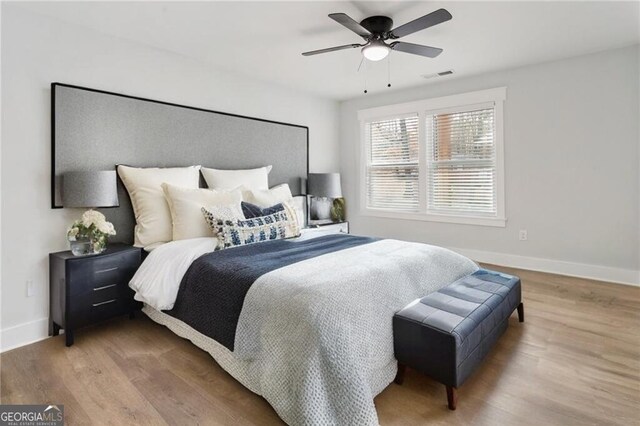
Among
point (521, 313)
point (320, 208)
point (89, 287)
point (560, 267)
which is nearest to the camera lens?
point (89, 287)

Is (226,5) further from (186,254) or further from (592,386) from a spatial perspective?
(592,386)

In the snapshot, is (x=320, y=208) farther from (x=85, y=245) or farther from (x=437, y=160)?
(x=85, y=245)

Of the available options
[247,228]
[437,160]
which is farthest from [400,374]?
[437,160]

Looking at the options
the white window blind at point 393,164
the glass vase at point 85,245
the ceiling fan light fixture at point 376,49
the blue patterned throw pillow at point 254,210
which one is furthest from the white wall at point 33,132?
the white window blind at point 393,164

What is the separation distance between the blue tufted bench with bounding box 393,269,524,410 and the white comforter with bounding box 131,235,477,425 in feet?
0.26

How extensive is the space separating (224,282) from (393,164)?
12.5ft

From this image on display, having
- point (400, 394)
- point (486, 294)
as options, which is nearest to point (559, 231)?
point (486, 294)

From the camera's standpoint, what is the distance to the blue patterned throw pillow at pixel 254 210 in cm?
303

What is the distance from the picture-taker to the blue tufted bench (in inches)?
67.2

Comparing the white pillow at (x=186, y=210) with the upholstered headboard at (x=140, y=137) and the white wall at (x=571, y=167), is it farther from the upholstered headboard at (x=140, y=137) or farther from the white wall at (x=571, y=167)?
the white wall at (x=571, y=167)

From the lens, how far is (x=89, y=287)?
2.48m

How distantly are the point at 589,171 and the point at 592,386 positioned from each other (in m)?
2.76

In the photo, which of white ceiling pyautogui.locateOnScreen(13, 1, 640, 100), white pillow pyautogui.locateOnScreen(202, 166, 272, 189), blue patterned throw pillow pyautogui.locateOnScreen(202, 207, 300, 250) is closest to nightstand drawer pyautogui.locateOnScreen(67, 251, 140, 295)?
blue patterned throw pillow pyautogui.locateOnScreen(202, 207, 300, 250)

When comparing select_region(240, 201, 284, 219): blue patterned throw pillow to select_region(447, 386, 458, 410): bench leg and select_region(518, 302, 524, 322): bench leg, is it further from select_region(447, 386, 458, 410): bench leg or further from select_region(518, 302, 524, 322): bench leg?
select_region(518, 302, 524, 322): bench leg
